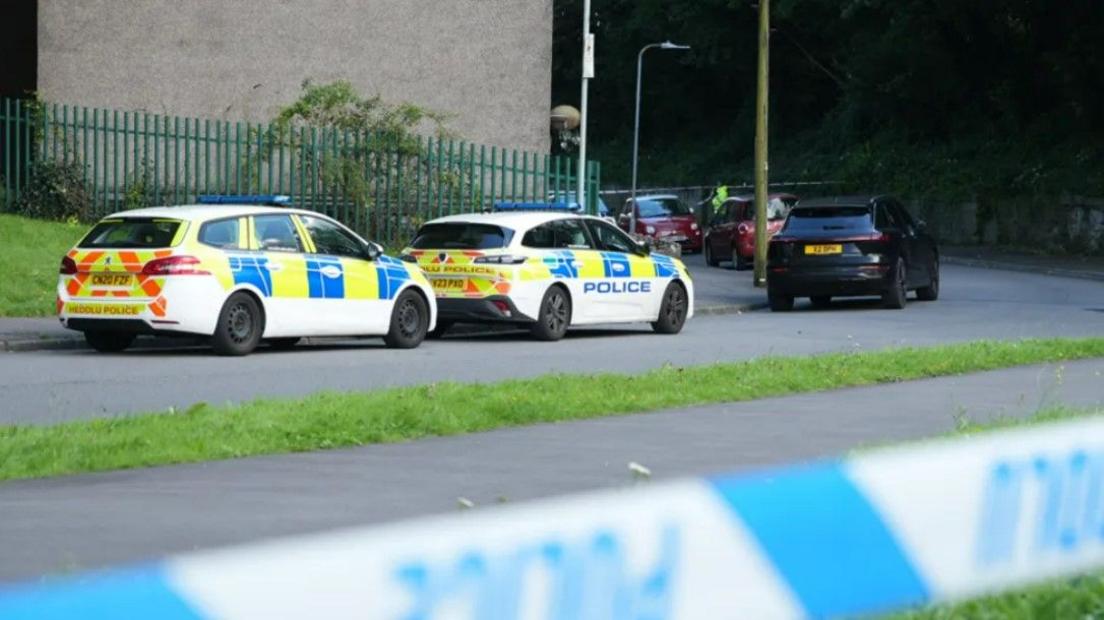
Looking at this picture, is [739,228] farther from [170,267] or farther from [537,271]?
Result: [170,267]

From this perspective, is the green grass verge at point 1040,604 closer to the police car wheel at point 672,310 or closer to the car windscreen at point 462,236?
the car windscreen at point 462,236

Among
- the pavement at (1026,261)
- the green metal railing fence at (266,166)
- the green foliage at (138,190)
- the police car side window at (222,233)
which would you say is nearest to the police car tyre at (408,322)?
the police car side window at (222,233)

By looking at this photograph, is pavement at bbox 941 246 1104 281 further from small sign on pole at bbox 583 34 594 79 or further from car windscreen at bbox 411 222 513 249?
car windscreen at bbox 411 222 513 249

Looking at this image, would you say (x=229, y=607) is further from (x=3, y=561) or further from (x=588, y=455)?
(x=588, y=455)

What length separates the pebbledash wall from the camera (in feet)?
110

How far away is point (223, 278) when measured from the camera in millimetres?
19859

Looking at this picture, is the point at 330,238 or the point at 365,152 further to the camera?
the point at 365,152

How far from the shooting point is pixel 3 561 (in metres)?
8.10

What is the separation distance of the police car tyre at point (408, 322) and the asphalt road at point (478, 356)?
0.74ft

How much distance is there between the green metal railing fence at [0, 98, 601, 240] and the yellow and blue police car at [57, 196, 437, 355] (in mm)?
9061

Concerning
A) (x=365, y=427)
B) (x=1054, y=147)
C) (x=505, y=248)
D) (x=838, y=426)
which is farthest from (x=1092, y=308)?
(x=1054, y=147)

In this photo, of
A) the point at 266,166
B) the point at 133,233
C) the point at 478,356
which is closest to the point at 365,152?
the point at 266,166

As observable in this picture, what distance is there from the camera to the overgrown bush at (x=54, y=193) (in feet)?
98.4

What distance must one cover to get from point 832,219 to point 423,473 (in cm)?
2013
